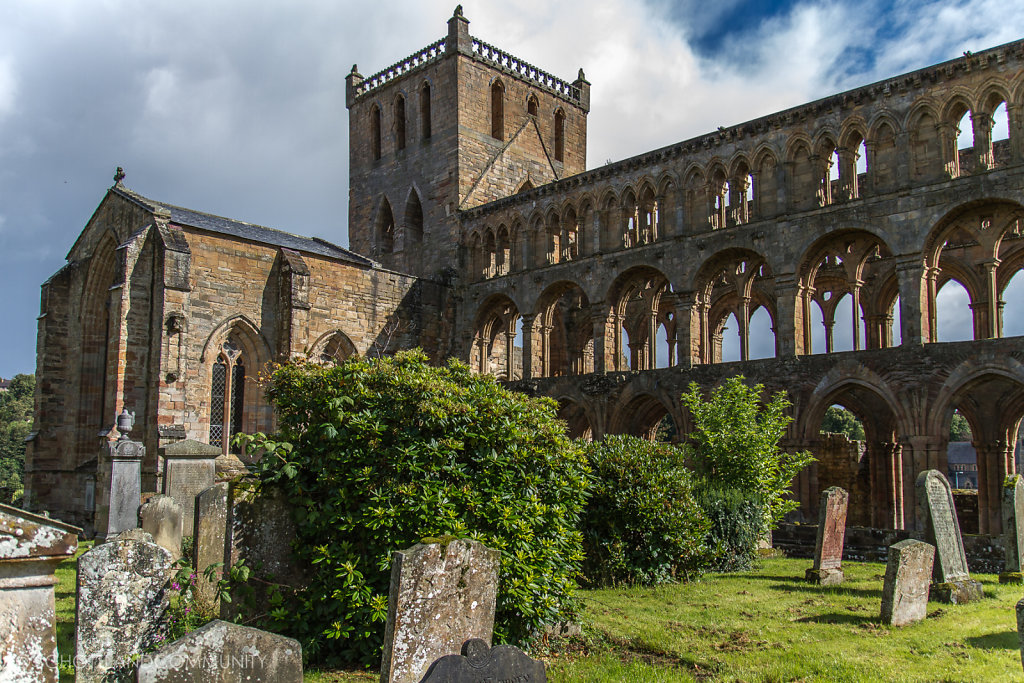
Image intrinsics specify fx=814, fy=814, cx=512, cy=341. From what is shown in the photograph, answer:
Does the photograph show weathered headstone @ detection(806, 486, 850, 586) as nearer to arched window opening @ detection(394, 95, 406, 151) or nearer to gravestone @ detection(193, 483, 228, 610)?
gravestone @ detection(193, 483, 228, 610)

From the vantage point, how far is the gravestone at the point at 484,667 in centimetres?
452

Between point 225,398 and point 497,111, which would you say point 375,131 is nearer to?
point 497,111

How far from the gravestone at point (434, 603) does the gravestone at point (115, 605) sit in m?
1.73

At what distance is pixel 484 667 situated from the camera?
4656 mm

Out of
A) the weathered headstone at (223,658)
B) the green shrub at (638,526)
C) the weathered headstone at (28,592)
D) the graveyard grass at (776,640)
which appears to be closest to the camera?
the weathered headstone at (28,592)

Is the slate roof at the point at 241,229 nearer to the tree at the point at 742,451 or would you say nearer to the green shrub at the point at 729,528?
the tree at the point at 742,451

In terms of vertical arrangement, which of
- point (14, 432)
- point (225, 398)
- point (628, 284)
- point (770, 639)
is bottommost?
point (770, 639)

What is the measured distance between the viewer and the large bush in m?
7.48

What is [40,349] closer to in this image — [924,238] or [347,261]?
[347,261]

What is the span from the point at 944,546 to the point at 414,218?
26.7 meters

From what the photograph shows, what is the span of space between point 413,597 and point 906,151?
19.6 m

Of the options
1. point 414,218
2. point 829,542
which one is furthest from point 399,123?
point 829,542

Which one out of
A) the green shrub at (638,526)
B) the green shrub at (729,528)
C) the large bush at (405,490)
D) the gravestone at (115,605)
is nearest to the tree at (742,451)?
the green shrub at (729,528)

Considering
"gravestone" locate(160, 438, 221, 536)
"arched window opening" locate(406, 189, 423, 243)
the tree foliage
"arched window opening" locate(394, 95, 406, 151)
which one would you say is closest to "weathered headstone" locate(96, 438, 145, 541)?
"gravestone" locate(160, 438, 221, 536)
